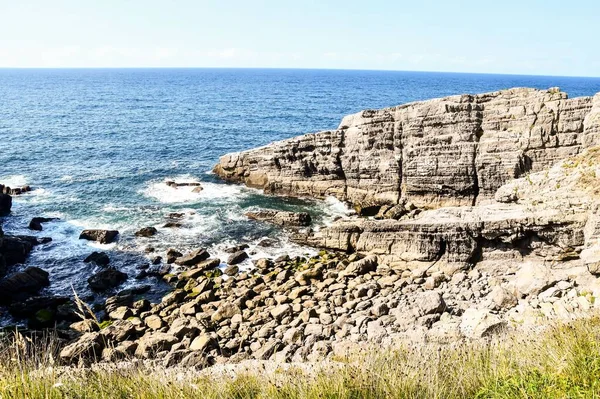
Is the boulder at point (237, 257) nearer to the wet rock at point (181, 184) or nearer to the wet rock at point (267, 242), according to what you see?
the wet rock at point (267, 242)

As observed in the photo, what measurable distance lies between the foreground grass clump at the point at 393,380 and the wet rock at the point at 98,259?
2122 cm

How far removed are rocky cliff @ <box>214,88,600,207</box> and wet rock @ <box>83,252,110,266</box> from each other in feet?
55.7

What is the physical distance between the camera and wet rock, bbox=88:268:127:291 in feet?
83.3

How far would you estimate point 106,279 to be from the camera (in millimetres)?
25766

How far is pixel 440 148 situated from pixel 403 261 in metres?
11.7

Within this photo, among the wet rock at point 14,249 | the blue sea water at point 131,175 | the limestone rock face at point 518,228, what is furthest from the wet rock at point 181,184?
the limestone rock face at point 518,228

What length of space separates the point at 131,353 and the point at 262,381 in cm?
1166

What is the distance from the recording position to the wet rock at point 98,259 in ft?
92.9

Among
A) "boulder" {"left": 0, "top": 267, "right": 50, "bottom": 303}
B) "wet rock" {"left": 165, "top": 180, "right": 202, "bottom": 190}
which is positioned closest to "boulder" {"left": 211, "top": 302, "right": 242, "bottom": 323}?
"boulder" {"left": 0, "top": 267, "right": 50, "bottom": 303}

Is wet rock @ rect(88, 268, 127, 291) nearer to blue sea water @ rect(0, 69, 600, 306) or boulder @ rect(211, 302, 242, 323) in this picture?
blue sea water @ rect(0, 69, 600, 306)

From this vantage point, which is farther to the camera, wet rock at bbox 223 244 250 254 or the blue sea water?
the blue sea water

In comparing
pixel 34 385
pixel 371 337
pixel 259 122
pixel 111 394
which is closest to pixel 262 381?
pixel 111 394

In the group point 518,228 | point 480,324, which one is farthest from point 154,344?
point 518,228

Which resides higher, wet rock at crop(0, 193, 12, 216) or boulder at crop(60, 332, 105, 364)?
wet rock at crop(0, 193, 12, 216)
